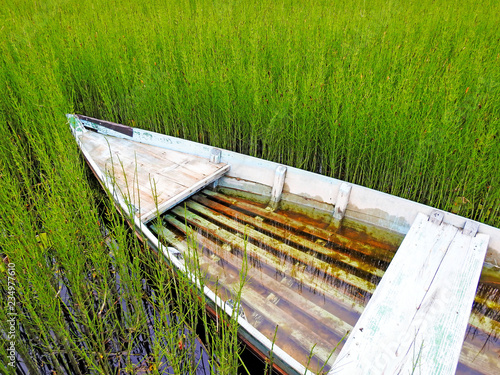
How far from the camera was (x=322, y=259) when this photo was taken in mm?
2215

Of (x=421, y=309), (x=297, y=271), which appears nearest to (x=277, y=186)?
(x=297, y=271)

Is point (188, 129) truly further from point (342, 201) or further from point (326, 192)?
point (342, 201)

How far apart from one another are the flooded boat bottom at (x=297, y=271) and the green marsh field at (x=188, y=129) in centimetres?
34

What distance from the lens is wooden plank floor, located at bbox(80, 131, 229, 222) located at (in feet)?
8.24

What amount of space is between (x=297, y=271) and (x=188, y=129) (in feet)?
7.03

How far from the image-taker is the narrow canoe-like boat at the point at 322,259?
1464mm

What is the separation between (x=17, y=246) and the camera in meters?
1.59

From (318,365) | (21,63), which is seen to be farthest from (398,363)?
(21,63)

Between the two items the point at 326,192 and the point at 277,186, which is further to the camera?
the point at 277,186

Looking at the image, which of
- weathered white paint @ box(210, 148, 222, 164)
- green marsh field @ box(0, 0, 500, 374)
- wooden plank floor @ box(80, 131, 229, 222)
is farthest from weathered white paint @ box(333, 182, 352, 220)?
weathered white paint @ box(210, 148, 222, 164)

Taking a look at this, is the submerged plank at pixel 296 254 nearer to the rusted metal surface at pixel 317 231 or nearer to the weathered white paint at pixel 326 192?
the rusted metal surface at pixel 317 231

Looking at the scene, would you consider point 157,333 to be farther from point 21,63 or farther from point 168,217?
point 21,63

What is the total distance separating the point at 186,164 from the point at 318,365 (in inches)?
80.3

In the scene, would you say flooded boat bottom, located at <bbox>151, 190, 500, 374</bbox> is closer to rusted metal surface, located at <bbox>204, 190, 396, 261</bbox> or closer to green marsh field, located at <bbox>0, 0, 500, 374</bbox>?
rusted metal surface, located at <bbox>204, 190, 396, 261</bbox>
